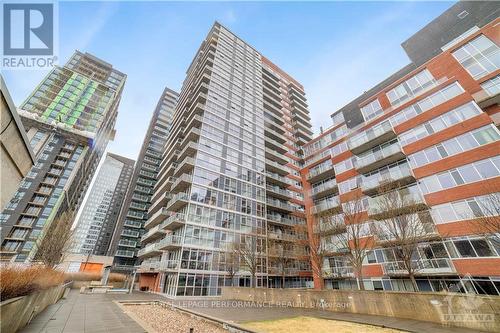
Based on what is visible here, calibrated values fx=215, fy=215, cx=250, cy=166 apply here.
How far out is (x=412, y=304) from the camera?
41.4 feet

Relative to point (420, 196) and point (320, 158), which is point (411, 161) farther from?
point (320, 158)

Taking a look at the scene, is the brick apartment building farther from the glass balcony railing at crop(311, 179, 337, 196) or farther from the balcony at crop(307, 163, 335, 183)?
the balcony at crop(307, 163, 335, 183)

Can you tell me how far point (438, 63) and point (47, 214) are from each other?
84.1 metres

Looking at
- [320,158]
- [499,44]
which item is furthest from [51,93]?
[499,44]

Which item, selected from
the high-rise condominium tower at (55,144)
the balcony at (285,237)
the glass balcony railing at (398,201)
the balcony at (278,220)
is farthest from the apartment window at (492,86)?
the high-rise condominium tower at (55,144)

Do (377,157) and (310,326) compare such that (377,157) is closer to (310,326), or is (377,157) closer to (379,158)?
(379,158)

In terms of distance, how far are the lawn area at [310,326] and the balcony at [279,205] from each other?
28486 millimetres

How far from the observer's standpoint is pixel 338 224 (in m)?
24.6

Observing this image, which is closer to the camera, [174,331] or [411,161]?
[174,331]

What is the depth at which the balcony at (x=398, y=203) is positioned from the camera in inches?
766

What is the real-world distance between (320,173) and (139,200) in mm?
50822

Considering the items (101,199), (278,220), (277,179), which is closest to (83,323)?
(278,220)

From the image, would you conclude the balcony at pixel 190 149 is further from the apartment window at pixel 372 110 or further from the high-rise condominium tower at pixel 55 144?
the apartment window at pixel 372 110

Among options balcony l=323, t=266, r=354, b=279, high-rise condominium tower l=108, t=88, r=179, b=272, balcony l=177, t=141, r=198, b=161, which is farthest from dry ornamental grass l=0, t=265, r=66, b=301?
high-rise condominium tower l=108, t=88, r=179, b=272
